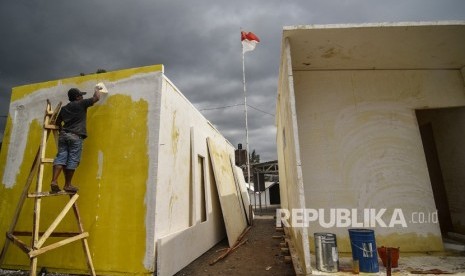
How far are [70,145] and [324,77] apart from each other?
4526 mm

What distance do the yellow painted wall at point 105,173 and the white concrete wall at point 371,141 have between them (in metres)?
2.82

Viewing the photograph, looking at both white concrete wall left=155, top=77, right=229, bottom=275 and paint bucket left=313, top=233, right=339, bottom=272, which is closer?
paint bucket left=313, top=233, right=339, bottom=272

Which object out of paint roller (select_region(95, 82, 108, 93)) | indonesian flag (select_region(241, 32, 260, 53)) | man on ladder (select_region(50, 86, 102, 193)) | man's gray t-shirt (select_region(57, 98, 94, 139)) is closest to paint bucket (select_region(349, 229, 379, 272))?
man on ladder (select_region(50, 86, 102, 193))

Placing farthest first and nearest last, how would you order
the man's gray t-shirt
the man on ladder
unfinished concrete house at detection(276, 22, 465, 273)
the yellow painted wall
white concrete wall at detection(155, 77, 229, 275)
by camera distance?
unfinished concrete house at detection(276, 22, 465, 273) → white concrete wall at detection(155, 77, 229, 275) → the yellow painted wall → the man's gray t-shirt → the man on ladder

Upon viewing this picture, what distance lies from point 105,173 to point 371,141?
473 cm

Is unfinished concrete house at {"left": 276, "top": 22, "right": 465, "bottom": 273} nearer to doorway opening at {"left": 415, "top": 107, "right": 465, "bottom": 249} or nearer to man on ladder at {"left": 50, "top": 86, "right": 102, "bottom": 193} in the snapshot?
doorway opening at {"left": 415, "top": 107, "right": 465, "bottom": 249}

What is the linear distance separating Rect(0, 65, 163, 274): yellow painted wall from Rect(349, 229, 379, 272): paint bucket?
281 cm

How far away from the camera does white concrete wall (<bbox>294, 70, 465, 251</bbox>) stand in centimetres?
466

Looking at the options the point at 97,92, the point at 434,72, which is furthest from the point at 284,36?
the point at 434,72

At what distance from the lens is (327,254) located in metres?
3.37

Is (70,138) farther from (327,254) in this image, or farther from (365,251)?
(365,251)

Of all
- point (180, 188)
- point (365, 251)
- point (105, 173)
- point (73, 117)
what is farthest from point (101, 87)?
point (365, 251)

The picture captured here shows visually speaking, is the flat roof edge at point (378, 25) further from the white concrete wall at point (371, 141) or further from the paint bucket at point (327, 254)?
the paint bucket at point (327, 254)

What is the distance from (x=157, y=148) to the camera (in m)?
4.04
